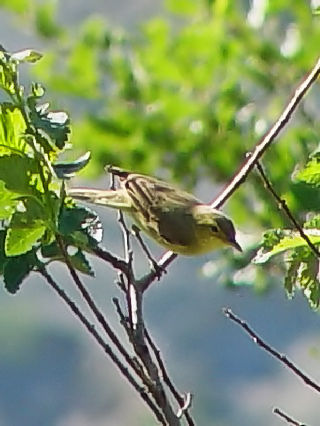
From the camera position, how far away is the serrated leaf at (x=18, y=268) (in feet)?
2.63

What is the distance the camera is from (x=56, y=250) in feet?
2.67

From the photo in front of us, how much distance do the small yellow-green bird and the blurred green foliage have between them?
171 millimetres

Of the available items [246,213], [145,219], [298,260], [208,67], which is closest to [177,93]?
[208,67]

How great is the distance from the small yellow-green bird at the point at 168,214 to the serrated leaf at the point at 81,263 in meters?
0.51

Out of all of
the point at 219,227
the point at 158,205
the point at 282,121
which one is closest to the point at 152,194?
the point at 158,205

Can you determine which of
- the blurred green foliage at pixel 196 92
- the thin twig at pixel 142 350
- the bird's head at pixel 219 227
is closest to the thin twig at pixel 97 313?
the thin twig at pixel 142 350

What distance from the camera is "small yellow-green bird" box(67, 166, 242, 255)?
1583 millimetres

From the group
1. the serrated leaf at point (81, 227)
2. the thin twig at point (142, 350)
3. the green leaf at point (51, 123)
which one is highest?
the green leaf at point (51, 123)

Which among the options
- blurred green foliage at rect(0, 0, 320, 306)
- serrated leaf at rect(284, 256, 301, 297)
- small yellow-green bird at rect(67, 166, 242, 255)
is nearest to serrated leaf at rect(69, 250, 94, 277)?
serrated leaf at rect(284, 256, 301, 297)

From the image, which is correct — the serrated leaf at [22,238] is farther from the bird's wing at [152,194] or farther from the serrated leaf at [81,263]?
the bird's wing at [152,194]

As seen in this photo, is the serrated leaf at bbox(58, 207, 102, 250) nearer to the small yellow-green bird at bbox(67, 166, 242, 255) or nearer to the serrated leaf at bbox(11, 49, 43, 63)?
the serrated leaf at bbox(11, 49, 43, 63)

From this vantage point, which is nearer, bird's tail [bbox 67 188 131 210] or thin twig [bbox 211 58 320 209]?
thin twig [bbox 211 58 320 209]

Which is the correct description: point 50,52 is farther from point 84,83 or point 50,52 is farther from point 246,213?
point 246,213

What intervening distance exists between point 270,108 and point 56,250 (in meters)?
1.58
